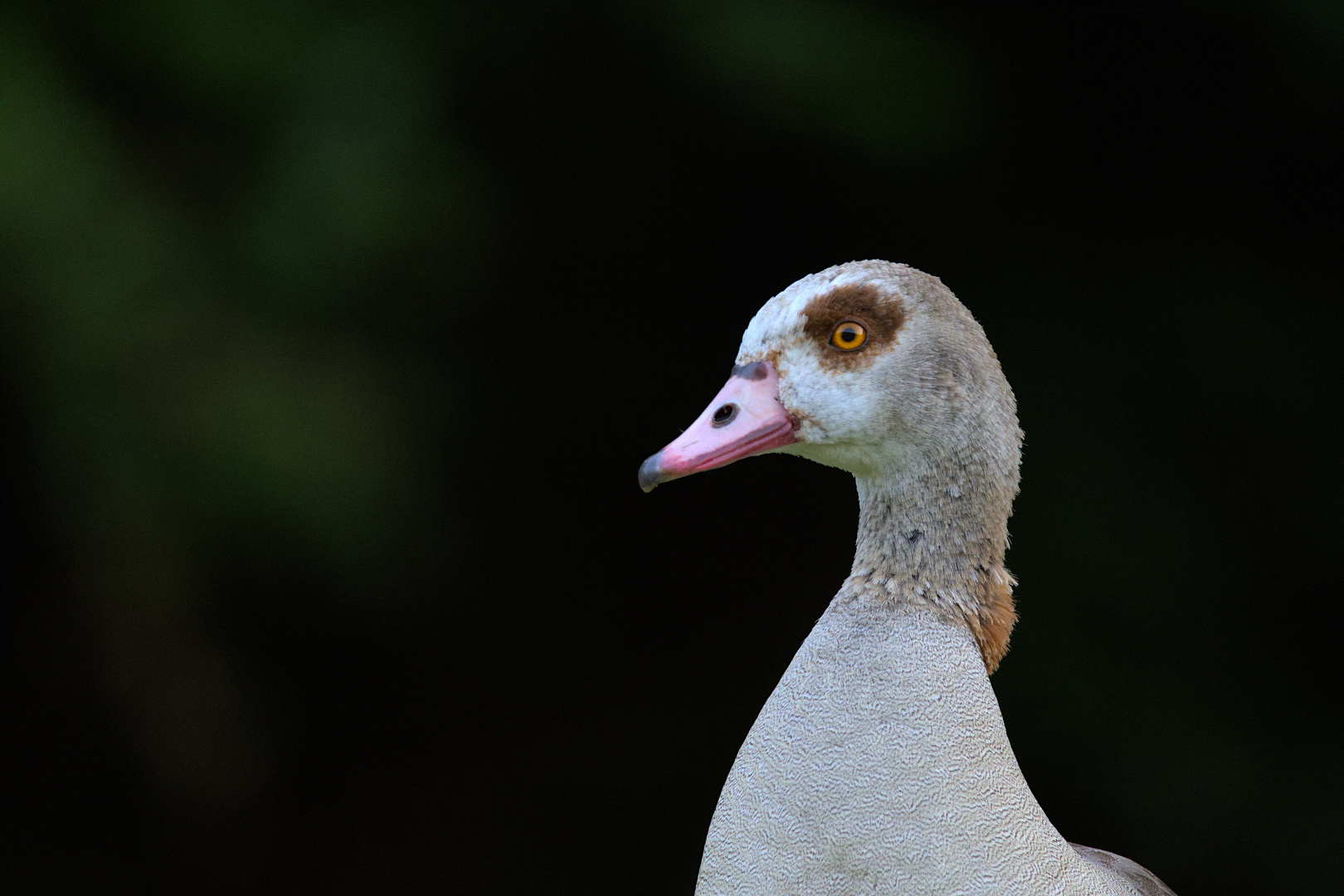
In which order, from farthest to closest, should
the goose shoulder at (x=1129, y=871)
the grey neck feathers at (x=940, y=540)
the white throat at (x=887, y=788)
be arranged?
the goose shoulder at (x=1129, y=871) → the grey neck feathers at (x=940, y=540) → the white throat at (x=887, y=788)

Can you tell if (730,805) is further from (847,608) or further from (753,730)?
(847,608)

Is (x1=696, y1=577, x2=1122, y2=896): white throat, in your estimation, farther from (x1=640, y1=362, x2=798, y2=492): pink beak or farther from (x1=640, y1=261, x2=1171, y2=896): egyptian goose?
(x1=640, y1=362, x2=798, y2=492): pink beak

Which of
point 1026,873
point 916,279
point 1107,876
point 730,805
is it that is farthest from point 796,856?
point 916,279

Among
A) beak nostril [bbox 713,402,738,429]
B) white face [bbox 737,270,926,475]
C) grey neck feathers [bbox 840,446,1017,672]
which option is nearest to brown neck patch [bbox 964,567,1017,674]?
grey neck feathers [bbox 840,446,1017,672]

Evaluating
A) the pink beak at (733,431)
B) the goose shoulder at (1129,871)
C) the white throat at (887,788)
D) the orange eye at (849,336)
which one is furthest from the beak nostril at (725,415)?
the goose shoulder at (1129,871)

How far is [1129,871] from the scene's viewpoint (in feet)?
4.62

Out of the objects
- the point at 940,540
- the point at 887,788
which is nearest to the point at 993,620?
the point at 940,540

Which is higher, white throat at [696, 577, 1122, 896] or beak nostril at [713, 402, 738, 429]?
beak nostril at [713, 402, 738, 429]

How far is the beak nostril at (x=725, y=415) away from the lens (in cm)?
117

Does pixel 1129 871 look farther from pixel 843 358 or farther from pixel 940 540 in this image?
pixel 843 358

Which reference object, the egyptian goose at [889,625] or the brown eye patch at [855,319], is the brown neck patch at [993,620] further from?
the brown eye patch at [855,319]

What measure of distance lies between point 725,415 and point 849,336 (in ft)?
0.43

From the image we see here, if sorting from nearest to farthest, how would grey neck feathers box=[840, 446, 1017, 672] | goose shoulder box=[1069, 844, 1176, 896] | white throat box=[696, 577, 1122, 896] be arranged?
white throat box=[696, 577, 1122, 896], grey neck feathers box=[840, 446, 1017, 672], goose shoulder box=[1069, 844, 1176, 896]

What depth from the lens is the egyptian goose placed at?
108 centimetres
